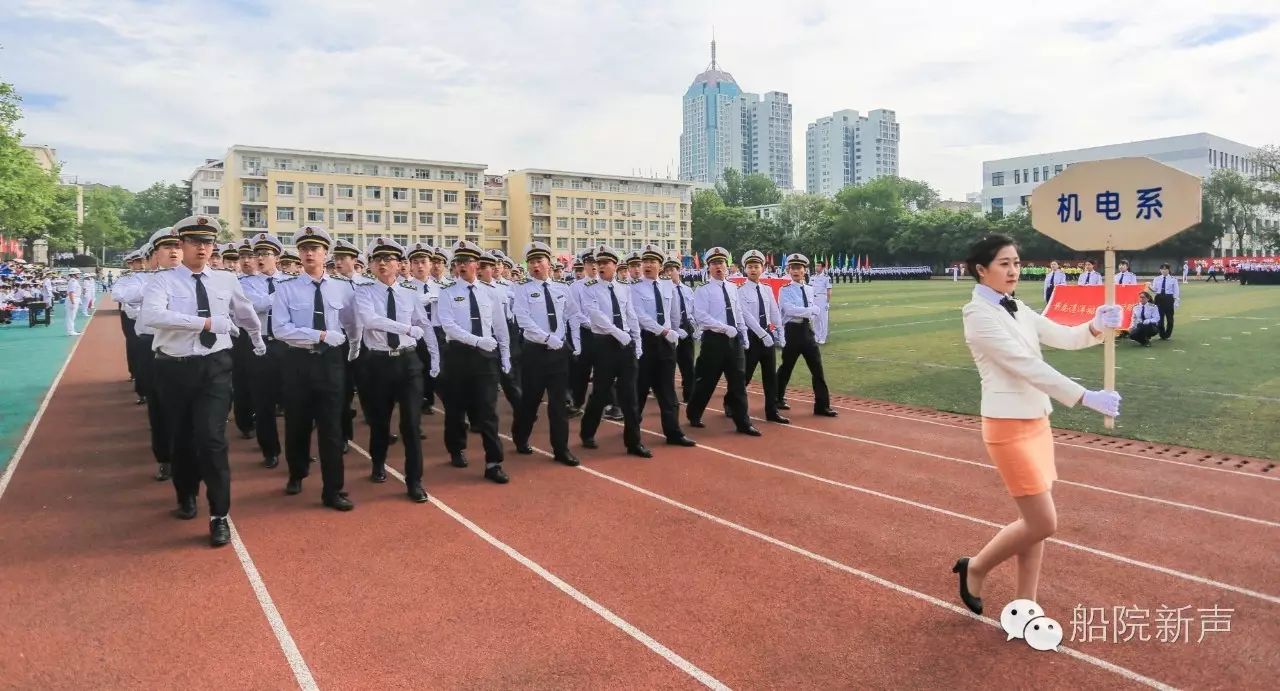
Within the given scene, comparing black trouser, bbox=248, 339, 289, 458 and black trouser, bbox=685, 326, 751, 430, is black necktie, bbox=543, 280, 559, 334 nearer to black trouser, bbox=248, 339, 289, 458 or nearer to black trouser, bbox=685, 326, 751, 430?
black trouser, bbox=685, 326, 751, 430

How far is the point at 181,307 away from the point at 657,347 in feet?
15.5

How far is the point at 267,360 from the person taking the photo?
331 inches

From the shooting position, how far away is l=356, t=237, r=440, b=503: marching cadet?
663 centimetres

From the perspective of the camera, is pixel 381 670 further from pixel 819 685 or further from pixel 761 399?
pixel 761 399

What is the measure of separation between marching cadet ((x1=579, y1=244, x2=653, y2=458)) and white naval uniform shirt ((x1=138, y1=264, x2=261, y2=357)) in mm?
3507

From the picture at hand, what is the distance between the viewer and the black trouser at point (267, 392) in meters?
7.86

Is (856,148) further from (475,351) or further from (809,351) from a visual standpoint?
(475,351)

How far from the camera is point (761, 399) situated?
11.9m

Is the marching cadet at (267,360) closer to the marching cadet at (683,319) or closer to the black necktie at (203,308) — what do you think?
the black necktie at (203,308)

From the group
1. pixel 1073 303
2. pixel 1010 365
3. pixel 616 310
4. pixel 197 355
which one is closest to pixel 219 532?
pixel 197 355

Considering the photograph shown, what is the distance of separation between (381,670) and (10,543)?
142 inches

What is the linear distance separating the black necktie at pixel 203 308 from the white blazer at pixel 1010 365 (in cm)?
491

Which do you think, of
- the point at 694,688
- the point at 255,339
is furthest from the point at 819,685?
the point at 255,339

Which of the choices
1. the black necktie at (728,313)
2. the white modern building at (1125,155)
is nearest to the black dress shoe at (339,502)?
the black necktie at (728,313)
